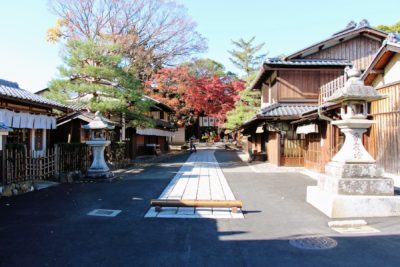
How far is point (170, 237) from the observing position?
5.69 m

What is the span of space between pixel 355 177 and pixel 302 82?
12.1m

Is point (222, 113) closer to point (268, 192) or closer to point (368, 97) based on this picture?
point (268, 192)

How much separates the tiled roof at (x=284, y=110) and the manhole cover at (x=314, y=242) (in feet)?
→ 37.4

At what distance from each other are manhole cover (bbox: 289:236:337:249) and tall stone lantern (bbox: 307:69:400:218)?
164 centimetres

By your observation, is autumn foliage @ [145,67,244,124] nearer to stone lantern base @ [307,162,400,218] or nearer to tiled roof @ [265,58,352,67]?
tiled roof @ [265,58,352,67]

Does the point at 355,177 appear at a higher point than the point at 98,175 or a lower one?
higher

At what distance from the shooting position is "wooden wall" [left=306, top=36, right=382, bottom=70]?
19750 mm

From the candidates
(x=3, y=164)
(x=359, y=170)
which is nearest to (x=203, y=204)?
(x=359, y=170)

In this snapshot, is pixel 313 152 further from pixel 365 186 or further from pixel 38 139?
pixel 38 139

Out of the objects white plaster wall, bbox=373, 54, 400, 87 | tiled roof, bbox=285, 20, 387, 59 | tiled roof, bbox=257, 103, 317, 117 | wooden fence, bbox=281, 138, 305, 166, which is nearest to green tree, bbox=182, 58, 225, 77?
tiled roof, bbox=285, 20, 387, 59

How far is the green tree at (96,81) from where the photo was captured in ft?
51.3

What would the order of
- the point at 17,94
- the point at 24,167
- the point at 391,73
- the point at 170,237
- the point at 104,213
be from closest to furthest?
the point at 170,237, the point at 104,213, the point at 24,167, the point at 391,73, the point at 17,94

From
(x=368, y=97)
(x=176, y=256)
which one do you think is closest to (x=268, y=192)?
(x=368, y=97)

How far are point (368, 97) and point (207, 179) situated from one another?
294 inches
